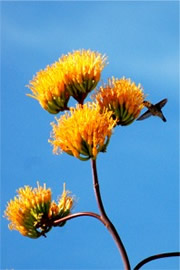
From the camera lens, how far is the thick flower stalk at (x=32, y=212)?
2717 mm

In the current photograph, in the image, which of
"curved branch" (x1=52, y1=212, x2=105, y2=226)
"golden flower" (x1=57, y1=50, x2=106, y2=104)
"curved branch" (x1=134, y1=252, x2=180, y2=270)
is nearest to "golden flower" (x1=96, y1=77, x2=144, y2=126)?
"golden flower" (x1=57, y1=50, x2=106, y2=104)

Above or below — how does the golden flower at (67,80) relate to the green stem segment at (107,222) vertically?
above

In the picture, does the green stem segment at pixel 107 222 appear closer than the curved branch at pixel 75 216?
Yes

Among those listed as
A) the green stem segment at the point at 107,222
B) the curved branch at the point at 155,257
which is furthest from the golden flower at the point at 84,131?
the curved branch at the point at 155,257

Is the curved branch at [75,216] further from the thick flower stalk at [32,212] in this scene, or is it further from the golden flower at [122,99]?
the golden flower at [122,99]

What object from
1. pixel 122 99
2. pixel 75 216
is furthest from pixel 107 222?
pixel 122 99

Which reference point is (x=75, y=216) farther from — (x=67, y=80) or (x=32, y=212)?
(x=67, y=80)

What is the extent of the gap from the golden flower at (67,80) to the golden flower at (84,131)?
238mm

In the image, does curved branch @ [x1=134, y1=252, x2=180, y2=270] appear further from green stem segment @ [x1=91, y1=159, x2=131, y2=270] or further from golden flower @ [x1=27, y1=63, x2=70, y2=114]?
golden flower @ [x1=27, y1=63, x2=70, y2=114]

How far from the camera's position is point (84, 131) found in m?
2.43

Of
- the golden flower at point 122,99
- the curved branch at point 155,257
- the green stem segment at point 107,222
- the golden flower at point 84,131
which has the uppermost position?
the golden flower at point 122,99

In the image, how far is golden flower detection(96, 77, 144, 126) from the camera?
272 centimetres

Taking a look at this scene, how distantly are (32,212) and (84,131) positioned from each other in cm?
60

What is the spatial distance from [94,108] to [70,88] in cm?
26
